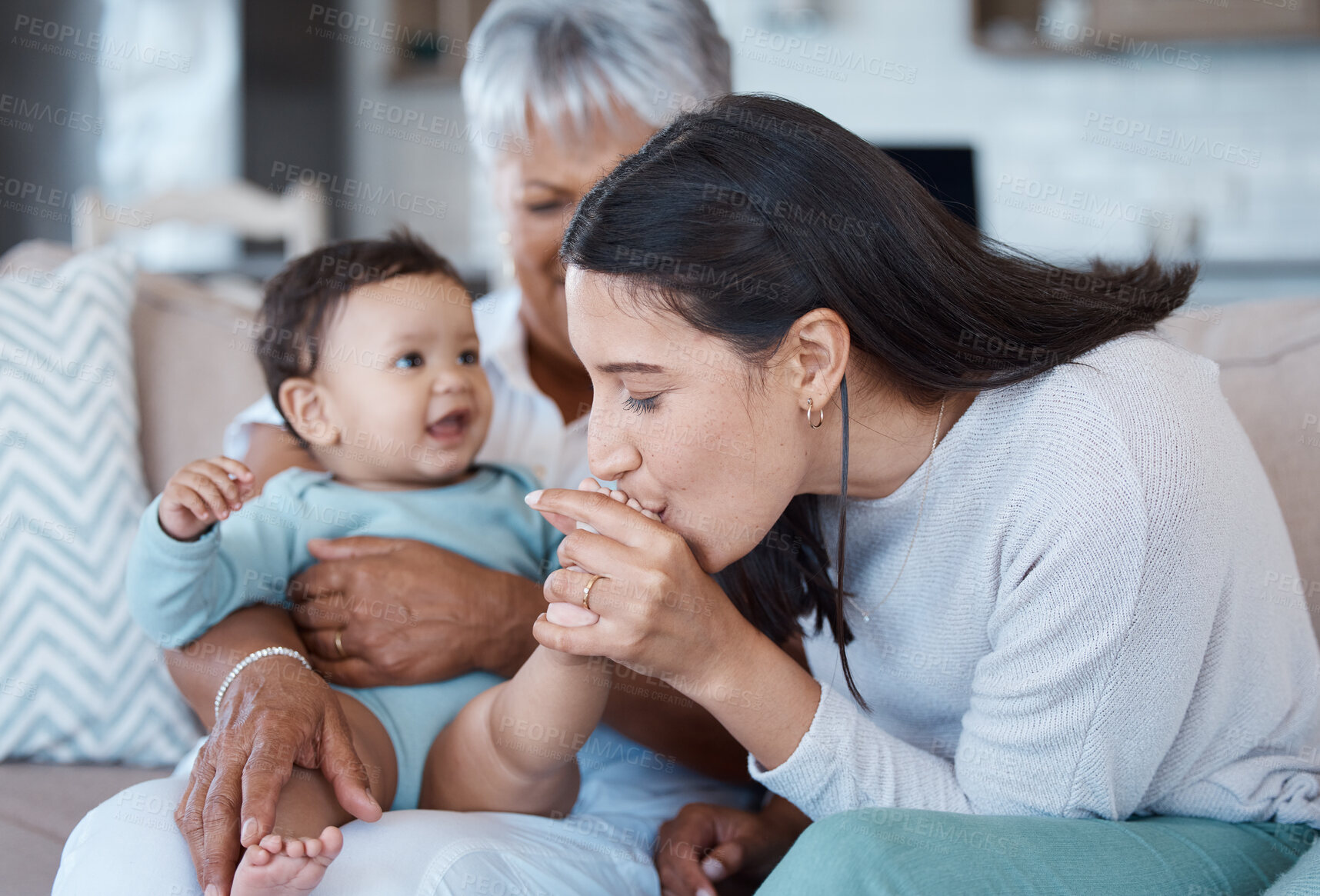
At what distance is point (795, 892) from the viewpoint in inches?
32.7

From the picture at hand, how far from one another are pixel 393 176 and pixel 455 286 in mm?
3903

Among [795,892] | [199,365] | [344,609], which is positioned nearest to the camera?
[795,892]

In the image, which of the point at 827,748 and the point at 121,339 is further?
the point at 121,339

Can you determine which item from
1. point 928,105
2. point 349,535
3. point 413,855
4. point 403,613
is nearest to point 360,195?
point 928,105

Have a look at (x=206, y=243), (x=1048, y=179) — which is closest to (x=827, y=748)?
(x=1048, y=179)

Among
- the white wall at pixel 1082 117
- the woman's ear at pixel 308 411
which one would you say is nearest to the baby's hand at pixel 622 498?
the woman's ear at pixel 308 411

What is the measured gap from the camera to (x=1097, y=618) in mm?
950

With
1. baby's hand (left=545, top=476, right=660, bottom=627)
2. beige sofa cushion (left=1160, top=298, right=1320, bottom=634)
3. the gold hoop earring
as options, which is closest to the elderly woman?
baby's hand (left=545, top=476, right=660, bottom=627)

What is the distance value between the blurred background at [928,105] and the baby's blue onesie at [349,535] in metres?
2.61

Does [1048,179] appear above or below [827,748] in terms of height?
above

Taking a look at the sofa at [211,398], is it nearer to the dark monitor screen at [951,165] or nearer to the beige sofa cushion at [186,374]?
the beige sofa cushion at [186,374]

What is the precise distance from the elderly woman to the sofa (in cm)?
10

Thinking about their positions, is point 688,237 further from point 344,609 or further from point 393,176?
point 393,176

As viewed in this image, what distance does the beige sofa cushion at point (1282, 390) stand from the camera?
4.37 feet
